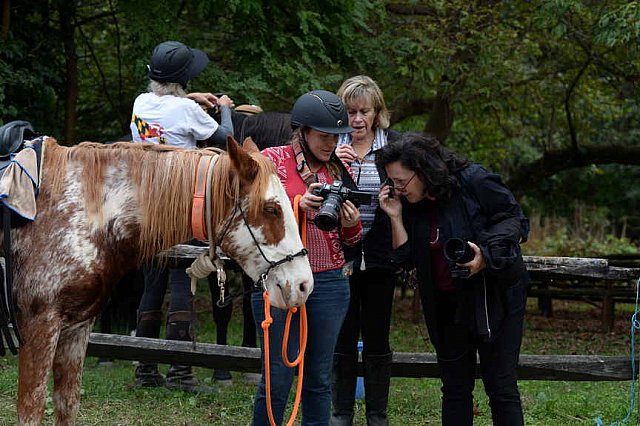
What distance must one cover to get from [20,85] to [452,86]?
4002mm

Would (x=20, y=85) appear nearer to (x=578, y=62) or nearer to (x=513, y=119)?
(x=578, y=62)

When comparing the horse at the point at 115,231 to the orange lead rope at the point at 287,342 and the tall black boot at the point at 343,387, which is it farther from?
the tall black boot at the point at 343,387

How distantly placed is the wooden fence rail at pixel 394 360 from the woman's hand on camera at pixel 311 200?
1.89 m

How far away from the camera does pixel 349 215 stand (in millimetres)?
3387

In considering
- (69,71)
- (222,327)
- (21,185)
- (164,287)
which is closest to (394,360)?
(222,327)

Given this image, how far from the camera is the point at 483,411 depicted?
5.28 m

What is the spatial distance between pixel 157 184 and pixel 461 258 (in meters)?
1.25

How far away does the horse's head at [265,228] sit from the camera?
3.14 m

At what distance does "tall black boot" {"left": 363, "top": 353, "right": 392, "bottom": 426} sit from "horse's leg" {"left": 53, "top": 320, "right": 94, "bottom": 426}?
5.19 feet

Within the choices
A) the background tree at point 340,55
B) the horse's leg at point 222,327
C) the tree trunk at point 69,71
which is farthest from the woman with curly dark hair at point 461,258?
the tree trunk at point 69,71

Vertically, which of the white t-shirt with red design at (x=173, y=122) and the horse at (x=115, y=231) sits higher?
the white t-shirt with red design at (x=173, y=122)

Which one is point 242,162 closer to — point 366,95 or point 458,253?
point 458,253

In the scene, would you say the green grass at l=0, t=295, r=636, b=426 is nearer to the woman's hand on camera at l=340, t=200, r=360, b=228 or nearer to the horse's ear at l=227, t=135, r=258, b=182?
the woman's hand on camera at l=340, t=200, r=360, b=228

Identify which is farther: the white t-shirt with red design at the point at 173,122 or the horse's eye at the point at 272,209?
the white t-shirt with red design at the point at 173,122
